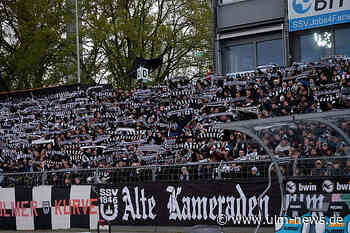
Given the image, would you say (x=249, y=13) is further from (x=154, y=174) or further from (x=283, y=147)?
(x=283, y=147)

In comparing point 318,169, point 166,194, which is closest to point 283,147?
point 318,169

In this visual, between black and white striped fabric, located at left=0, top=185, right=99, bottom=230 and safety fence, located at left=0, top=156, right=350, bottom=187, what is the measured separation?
0.34m

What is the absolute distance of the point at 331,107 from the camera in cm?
1639

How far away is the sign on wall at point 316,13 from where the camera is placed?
66.4 ft

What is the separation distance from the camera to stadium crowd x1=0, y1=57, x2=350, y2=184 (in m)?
16.8

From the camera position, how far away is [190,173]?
14.4 m

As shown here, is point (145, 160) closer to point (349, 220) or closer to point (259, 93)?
point (259, 93)

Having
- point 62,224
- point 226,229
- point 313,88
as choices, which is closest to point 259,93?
point 313,88

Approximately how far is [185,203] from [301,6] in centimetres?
1044

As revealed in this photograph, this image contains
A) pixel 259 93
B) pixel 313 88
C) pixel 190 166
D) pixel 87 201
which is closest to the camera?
pixel 190 166

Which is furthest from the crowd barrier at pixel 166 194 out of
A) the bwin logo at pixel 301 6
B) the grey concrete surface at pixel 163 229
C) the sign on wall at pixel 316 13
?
the bwin logo at pixel 301 6

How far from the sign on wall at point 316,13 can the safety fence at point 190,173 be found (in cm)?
925

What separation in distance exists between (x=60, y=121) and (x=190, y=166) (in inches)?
437

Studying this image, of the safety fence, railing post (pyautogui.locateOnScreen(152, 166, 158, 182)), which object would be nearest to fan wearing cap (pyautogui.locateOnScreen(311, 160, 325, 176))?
the safety fence
